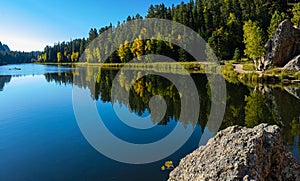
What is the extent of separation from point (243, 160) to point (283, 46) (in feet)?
156

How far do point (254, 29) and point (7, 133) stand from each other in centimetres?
4925

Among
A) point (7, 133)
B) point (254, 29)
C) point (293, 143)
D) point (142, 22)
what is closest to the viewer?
point (293, 143)

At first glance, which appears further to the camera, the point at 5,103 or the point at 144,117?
the point at 5,103

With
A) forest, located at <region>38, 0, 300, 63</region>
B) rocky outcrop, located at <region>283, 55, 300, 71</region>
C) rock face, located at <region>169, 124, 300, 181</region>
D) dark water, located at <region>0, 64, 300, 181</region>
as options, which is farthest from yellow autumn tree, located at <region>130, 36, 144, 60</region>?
Result: rock face, located at <region>169, 124, 300, 181</region>

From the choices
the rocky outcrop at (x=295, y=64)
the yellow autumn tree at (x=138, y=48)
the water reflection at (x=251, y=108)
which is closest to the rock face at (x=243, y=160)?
the water reflection at (x=251, y=108)

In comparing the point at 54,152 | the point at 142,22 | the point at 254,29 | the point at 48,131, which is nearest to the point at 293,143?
the point at 54,152

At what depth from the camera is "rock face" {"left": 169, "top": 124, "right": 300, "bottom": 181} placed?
470cm

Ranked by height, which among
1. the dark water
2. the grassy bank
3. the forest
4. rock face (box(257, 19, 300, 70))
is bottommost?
the dark water

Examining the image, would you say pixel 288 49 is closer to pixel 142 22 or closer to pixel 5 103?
pixel 5 103

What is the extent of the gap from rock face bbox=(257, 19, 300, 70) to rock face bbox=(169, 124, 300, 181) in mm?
44268

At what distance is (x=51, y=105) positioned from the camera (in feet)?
91.3

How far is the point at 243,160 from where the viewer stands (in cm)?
475

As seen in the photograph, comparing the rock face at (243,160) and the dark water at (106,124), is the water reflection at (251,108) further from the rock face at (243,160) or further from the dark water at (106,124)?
the rock face at (243,160)

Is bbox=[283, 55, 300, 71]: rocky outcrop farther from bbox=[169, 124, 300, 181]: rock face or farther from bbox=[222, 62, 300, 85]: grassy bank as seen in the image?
bbox=[169, 124, 300, 181]: rock face
